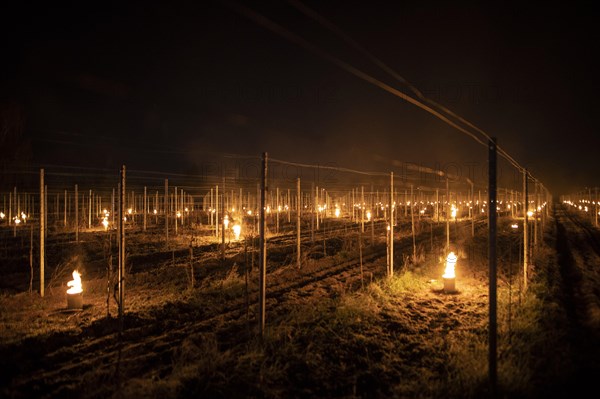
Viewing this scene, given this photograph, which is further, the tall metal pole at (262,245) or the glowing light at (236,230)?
the glowing light at (236,230)

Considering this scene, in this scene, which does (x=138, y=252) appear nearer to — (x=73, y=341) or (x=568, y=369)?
(x=73, y=341)

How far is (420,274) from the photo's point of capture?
8.53 meters

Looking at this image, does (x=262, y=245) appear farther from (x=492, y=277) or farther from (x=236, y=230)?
(x=236, y=230)

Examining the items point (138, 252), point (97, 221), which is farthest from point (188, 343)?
point (97, 221)

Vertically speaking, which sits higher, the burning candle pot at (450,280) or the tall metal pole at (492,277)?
the tall metal pole at (492,277)

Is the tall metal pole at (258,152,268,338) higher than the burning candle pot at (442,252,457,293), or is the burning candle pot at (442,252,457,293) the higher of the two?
the tall metal pole at (258,152,268,338)

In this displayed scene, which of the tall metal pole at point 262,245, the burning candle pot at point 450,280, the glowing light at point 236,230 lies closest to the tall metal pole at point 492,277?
the tall metal pole at point 262,245

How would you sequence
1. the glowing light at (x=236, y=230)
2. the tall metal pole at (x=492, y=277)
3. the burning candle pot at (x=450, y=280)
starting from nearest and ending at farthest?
the tall metal pole at (x=492, y=277)
the burning candle pot at (x=450, y=280)
the glowing light at (x=236, y=230)

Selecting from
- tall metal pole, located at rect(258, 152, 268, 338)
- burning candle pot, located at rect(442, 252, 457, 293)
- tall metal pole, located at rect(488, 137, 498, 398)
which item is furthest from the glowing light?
tall metal pole, located at rect(488, 137, 498, 398)

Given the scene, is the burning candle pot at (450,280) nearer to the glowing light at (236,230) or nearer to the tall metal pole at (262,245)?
the tall metal pole at (262,245)

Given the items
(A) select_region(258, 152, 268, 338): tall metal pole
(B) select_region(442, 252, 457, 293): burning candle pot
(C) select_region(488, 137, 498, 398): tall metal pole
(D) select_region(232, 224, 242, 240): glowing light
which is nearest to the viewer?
(C) select_region(488, 137, 498, 398): tall metal pole

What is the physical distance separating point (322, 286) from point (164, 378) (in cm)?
444

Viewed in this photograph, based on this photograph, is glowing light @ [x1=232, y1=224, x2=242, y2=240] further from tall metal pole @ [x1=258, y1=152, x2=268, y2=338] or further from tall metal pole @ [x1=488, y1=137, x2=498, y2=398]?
tall metal pole @ [x1=488, y1=137, x2=498, y2=398]

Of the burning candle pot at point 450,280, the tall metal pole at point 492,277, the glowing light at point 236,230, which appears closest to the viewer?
the tall metal pole at point 492,277
